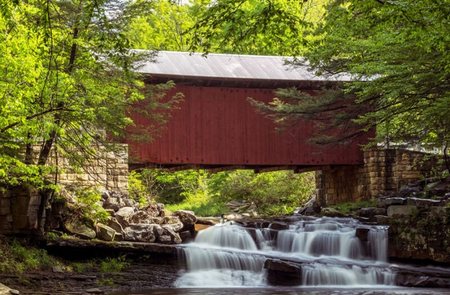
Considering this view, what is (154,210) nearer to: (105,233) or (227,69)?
(105,233)

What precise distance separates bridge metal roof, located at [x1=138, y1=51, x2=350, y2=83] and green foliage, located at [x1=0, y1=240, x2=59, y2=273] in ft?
24.8

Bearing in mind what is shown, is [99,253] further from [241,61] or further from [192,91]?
[241,61]

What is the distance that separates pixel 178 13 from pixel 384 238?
23798 millimetres

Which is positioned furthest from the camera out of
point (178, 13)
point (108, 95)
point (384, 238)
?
point (178, 13)

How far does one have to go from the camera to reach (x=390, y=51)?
1033 centimetres

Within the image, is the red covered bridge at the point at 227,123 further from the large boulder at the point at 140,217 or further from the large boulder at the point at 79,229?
the large boulder at the point at 79,229

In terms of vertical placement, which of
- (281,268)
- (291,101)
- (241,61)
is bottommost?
(281,268)

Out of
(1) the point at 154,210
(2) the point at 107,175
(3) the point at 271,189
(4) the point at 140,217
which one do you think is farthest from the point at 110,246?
(3) the point at 271,189

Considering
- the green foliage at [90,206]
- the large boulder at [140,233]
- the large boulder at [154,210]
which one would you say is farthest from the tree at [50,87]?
the large boulder at [154,210]

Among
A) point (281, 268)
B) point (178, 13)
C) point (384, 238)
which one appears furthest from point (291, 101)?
point (178, 13)

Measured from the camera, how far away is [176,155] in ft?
60.6

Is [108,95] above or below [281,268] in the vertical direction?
above

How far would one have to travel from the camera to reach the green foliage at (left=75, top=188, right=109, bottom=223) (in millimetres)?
12102

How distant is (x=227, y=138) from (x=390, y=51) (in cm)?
929
